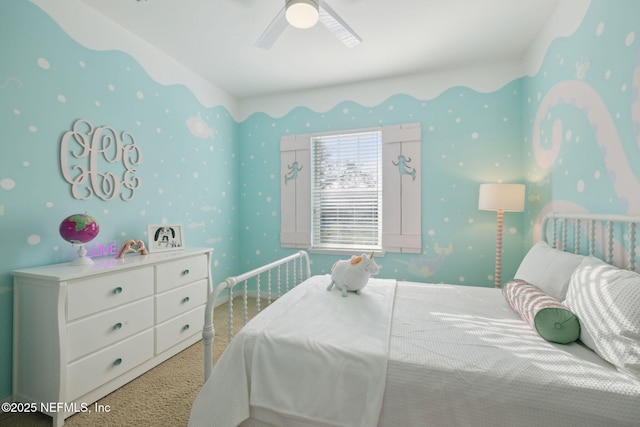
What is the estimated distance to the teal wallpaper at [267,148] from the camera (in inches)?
66.0

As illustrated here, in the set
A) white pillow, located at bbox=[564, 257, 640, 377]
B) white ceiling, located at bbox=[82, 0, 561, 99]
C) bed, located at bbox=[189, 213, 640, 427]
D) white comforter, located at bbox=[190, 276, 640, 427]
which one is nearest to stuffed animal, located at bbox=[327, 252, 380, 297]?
bed, located at bbox=[189, 213, 640, 427]

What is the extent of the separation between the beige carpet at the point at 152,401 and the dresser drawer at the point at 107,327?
1.07ft

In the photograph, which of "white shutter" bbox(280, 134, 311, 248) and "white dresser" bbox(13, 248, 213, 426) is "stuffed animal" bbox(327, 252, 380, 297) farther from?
"white shutter" bbox(280, 134, 311, 248)

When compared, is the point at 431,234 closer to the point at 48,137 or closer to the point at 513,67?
the point at 513,67

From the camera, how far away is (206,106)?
3.31 meters

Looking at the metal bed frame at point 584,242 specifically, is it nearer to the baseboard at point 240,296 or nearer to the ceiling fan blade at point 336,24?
the ceiling fan blade at point 336,24

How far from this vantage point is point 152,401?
68.9 inches

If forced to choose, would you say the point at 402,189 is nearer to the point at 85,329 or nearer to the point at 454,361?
the point at 454,361

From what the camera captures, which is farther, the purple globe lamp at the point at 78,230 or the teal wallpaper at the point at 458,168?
the teal wallpaper at the point at 458,168

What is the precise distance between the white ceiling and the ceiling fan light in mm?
415

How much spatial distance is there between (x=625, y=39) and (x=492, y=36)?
121 centimetres

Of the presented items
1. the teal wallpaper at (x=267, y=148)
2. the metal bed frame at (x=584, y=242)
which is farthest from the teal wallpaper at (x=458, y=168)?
the metal bed frame at (x=584, y=242)

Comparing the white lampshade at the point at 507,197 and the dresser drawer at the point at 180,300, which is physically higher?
the white lampshade at the point at 507,197

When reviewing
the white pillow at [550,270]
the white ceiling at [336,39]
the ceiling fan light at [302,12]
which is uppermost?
the white ceiling at [336,39]
